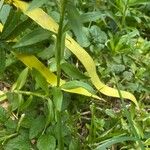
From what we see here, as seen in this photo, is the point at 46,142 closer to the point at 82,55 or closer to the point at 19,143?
the point at 19,143

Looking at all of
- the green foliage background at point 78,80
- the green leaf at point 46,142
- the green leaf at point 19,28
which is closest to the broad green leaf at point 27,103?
the green foliage background at point 78,80

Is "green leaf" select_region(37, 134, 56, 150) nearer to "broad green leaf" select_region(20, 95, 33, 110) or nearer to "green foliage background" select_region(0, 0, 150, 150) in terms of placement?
"green foliage background" select_region(0, 0, 150, 150)

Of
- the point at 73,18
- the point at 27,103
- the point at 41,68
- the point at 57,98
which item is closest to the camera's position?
the point at 73,18

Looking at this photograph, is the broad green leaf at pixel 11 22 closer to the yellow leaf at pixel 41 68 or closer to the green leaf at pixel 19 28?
the green leaf at pixel 19 28

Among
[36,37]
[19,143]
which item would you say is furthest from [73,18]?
[19,143]

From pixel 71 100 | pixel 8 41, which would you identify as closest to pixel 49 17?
pixel 8 41

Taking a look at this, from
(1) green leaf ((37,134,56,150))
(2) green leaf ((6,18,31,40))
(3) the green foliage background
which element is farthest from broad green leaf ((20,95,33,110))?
(2) green leaf ((6,18,31,40))
